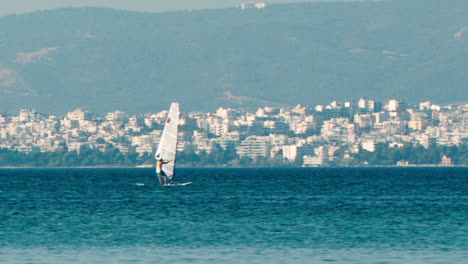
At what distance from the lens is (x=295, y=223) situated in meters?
70.8

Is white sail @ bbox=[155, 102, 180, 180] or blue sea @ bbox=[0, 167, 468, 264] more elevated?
white sail @ bbox=[155, 102, 180, 180]

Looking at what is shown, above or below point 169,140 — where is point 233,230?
below

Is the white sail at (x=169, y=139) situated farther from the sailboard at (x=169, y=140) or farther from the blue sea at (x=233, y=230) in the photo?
the blue sea at (x=233, y=230)

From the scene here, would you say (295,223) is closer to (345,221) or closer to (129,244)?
(345,221)

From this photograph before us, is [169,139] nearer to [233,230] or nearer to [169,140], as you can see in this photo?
[169,140]

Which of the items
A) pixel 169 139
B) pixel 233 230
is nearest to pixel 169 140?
pixel 169 139

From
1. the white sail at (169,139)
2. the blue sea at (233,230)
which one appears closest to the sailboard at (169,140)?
the white sail at (169,139)

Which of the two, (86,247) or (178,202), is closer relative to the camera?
(86,247)

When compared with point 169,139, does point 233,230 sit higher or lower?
lower

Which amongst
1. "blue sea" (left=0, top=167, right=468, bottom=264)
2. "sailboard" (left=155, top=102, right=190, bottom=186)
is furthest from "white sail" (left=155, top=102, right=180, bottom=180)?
"blue sea" (left=0, top=167, right=468, bottom=264)

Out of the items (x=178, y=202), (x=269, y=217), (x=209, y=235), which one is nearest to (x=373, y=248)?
(x=209, y=235)

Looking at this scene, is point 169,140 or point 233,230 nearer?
point 233,230

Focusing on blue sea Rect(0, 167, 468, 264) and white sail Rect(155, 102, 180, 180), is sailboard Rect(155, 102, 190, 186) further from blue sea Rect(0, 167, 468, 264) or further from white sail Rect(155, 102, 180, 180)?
blue sea Rect(0, 167, 468, 264)

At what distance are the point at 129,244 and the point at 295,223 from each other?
15615 millimetres
